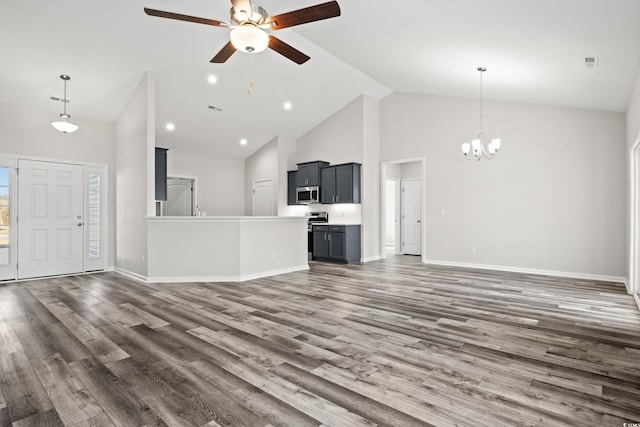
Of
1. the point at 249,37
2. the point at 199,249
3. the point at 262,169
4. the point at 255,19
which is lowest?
the point at 199,249

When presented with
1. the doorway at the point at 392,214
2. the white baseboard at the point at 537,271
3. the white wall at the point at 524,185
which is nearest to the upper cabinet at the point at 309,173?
the white wall at the point at 524,185

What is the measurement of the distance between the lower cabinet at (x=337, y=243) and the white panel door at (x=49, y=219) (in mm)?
4731

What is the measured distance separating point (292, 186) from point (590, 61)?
6.39 meters

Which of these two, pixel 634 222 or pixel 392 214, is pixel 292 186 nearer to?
pixel 392 214

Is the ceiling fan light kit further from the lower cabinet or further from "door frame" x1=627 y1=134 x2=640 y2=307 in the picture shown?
the lower cabinet

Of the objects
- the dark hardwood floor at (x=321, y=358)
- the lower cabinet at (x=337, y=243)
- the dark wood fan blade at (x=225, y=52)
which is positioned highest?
the dark wood fan blade at (x=225, y=52)

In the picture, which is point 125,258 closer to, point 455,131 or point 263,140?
point 263,140

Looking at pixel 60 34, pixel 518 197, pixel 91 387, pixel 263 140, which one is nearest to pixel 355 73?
pixel 263 140

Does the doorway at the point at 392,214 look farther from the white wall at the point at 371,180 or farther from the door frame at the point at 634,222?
the door frame at the point at 634,222

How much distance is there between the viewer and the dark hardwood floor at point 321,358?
6.34 feet

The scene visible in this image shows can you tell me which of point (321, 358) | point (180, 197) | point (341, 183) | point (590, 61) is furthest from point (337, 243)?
point (590, 61)

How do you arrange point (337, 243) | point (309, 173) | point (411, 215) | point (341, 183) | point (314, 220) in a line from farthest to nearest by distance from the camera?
1. point (411, 215)
2. point (314, 220)
3. point (309, 173)
4. point (341, 183)
5. point (337, 243)

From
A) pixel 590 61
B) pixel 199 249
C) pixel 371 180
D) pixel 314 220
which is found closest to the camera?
pixel 590 61

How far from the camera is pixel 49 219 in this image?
6.20 meters
